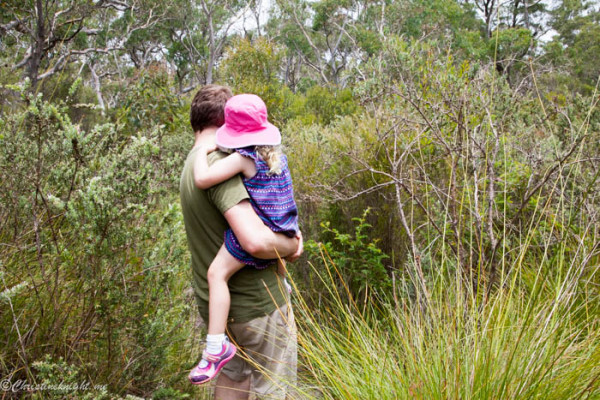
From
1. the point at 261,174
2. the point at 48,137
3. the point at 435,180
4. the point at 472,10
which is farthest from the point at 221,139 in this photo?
the point at 472,10

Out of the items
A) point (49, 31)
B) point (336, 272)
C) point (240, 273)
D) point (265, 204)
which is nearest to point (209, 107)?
point (265, 204)

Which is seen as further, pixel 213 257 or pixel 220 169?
pixel 213 257

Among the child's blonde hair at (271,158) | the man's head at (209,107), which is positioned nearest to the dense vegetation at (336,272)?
the man's head at (209,107)

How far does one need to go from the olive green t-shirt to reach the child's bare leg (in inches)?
3.5

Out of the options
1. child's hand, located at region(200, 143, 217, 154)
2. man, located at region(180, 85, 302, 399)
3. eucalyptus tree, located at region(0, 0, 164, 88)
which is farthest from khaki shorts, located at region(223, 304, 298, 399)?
eucalyptus tree, located at region(0, 0, 164, 88)

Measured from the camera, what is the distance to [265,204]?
6.72 ft

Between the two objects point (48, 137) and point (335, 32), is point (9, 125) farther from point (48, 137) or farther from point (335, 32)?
point (335, 32)

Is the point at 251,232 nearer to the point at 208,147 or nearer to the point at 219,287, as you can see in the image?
the point at 219,287

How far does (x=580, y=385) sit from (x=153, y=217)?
6.20 ft

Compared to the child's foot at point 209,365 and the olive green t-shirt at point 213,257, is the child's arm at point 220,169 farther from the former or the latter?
the child's foot at point 209,365

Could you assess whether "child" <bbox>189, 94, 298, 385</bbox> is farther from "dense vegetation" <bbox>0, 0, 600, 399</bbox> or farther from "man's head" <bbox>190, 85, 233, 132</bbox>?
"dense vegetation" <bbox>0, 0, 600, 399</bbox>

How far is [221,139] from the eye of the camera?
6.88ft

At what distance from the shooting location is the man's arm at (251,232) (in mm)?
1918

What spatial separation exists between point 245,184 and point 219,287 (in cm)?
49
